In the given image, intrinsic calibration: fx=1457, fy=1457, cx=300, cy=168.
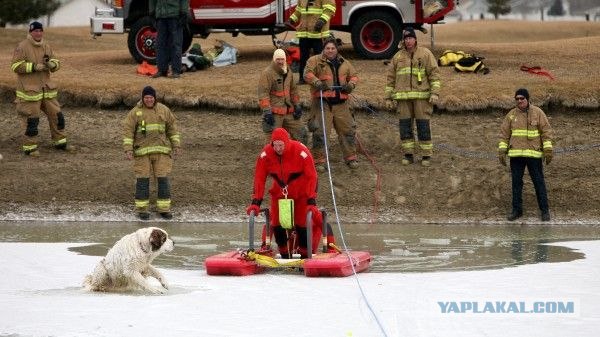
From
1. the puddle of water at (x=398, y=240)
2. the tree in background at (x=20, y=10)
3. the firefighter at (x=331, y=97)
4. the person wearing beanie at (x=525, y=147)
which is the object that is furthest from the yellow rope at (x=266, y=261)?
the tree in background at (x=20, y=10)

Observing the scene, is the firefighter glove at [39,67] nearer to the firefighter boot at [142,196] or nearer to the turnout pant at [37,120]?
the turnout pant at [37,120]

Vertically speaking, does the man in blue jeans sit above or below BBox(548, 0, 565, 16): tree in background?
above

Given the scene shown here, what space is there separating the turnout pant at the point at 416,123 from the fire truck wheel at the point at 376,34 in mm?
5303

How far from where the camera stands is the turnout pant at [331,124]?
22859 millimetres

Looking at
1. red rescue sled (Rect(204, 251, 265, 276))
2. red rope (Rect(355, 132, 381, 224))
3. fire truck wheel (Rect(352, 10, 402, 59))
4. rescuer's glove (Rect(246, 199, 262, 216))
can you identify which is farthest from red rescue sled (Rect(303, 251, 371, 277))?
fire truck wheel (Rect(352, 10, 402, 59))

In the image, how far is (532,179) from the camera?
71.5 ft

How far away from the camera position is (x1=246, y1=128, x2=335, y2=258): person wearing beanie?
16.6m

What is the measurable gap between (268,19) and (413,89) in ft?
19.4

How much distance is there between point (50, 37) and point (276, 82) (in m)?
20.0

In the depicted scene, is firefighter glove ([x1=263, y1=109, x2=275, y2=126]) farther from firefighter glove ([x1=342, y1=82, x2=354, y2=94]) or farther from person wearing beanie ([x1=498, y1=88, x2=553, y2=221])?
person wearing beanie ([x1=498, y1=88, x2=553, y2=221])

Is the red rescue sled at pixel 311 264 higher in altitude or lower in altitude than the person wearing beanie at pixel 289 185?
lower

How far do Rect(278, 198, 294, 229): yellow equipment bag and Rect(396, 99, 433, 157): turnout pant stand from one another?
6.65 m

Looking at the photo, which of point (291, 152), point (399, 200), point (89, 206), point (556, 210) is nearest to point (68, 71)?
point (89, 206)

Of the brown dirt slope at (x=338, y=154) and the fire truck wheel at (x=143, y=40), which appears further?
the fire truck wheel at (x=143, y=40)
